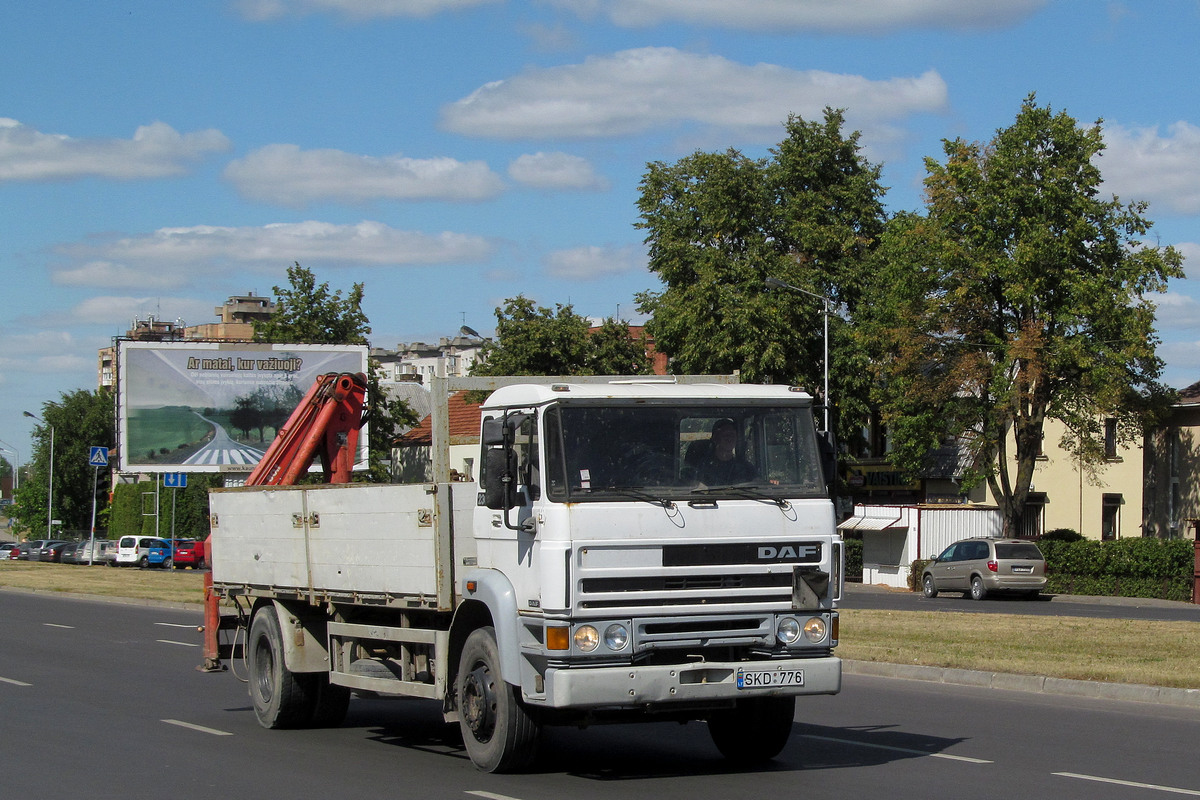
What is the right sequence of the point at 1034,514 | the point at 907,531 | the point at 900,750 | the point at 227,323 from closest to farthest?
the point at 900,750
the point at 907,531
the point at 1034,514
the point at 227,323

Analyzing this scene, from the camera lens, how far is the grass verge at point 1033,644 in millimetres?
15611

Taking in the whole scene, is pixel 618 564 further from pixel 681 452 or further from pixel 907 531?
pixel 907 531

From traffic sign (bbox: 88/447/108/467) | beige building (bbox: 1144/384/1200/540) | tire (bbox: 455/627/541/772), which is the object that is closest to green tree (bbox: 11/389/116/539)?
traffic sign (bbox: 88/447/108/467)

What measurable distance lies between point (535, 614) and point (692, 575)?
3.40 ft

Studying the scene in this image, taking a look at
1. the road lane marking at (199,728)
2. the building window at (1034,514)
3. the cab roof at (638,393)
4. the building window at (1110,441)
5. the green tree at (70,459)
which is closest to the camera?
the cab roof at (638,393)

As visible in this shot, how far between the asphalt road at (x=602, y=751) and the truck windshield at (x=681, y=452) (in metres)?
1.94

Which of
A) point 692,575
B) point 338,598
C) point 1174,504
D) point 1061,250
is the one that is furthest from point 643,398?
point 1174,504

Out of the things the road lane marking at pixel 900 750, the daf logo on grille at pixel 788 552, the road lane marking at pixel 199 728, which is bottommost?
the road lane marking at pixel 199 728

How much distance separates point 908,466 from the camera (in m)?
48.6

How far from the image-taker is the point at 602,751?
35.5 feet

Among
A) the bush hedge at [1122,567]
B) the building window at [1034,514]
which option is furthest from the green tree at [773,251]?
the bush hedge at [1122,567]

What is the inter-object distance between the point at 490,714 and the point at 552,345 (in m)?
47.9

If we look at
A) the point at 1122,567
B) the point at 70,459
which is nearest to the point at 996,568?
the point at 1122,567

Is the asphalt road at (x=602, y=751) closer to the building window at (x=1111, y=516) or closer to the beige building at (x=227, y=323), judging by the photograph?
the building window at (x=1111, y=516)
